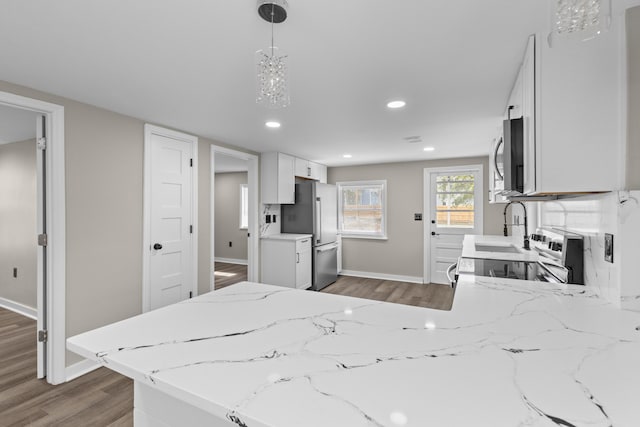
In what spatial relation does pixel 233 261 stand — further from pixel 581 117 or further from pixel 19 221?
pixel 581 117

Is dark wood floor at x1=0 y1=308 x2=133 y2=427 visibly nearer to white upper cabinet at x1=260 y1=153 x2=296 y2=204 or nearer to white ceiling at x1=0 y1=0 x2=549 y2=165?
white ceiling at x1=0 y1=0 x2=549 y2=165

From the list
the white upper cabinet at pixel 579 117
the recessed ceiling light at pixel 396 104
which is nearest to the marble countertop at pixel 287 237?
the recessed ceiling light at pixel 396 104

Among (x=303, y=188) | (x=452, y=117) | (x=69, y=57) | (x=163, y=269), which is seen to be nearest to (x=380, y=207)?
(x=303, y=188)

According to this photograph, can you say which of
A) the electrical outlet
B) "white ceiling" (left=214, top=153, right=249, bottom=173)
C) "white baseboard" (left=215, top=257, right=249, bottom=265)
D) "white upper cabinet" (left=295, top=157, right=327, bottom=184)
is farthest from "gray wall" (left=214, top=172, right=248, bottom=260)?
the electrical outlet

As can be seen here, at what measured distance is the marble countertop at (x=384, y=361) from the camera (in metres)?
0.56

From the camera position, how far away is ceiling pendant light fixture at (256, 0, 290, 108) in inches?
49.3

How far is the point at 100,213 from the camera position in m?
2.61

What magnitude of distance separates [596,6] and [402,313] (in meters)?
0.99

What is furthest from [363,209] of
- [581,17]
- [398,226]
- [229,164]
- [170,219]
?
[581,17]

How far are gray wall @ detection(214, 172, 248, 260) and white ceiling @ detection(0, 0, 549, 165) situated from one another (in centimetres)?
426

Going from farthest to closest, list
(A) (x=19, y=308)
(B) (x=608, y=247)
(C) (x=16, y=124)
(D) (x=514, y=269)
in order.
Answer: (A) (x=19, y=308), (C) (x=16, y=124), (D) (x=514, y=269), (B) (x=608, y=247)

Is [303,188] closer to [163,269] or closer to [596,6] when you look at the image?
[163,269]

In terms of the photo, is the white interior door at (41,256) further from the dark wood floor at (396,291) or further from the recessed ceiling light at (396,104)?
the dark wood floor at (396,291)

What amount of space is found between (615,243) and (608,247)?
70 mm
